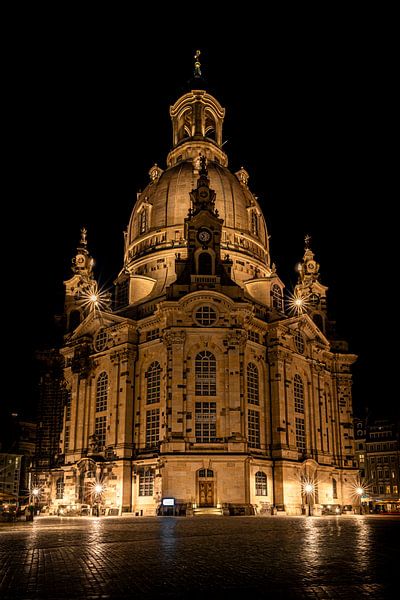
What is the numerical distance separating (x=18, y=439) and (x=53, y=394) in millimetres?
43737

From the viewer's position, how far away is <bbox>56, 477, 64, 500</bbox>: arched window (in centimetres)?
7411

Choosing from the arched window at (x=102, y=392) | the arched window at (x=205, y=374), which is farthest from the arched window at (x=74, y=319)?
the arched window at (x=205, y=374)

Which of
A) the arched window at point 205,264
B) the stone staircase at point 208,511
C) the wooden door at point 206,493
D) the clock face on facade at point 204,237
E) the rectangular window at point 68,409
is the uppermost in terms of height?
the clock face on facade at point 204,237

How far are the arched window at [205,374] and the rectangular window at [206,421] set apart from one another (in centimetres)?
122

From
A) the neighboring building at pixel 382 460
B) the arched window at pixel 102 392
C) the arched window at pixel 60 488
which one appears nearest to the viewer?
the arched window at pixel 102 392

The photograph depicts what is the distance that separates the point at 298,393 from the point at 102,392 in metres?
23.0

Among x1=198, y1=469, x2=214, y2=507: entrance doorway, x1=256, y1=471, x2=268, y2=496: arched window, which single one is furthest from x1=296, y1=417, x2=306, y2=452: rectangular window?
x1=198, y1=469, x2=214, y2=507: entrance doorway

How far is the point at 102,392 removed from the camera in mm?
72062

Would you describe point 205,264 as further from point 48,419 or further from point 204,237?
point 48,419

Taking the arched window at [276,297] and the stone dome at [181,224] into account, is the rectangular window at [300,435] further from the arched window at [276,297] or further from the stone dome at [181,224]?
the stone dome at [181,224]

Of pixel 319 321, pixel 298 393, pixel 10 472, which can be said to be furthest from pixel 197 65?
pixel 10 472

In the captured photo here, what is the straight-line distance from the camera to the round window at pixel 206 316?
64.5 m

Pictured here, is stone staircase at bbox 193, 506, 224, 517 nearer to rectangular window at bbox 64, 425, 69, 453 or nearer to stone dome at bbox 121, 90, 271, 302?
rectangular window at bbox 64, 425, 69, 453

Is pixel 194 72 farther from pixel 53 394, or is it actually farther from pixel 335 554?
pixel 335 554
